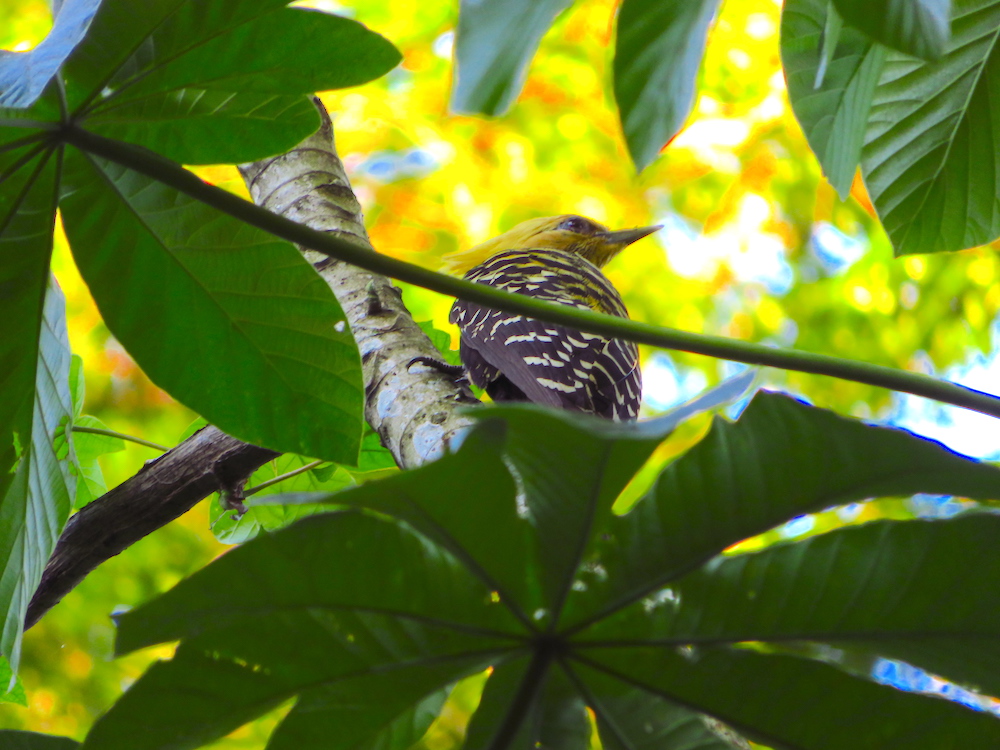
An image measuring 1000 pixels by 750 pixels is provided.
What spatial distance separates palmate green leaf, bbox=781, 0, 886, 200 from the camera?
0.70m

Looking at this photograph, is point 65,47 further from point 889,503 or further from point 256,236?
point 889,503

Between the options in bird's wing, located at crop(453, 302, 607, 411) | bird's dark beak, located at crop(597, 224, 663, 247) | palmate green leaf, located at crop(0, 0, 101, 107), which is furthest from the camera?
bird's dark beak, located at crop(597, 224, 663, 247)

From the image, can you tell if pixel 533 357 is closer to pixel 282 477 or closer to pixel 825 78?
pixel 282 477

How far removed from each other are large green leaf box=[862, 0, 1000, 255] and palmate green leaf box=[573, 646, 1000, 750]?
58cm

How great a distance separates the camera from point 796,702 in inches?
17.2

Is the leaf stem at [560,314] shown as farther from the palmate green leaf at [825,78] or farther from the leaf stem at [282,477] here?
the leaf stem at [282,477]

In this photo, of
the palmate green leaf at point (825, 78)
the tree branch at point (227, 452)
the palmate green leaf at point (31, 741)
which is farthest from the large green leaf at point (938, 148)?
the palmate green leaf at point (31, 741)

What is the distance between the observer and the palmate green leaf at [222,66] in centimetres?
62

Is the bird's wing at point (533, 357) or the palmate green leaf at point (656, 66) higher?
the bird's wing at point (533, 357)

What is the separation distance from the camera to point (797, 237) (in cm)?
374

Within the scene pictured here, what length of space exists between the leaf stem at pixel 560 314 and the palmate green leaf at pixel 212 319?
0.43 ft

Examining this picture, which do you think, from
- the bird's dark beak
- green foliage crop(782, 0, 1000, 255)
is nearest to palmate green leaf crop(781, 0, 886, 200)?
green foliage crop(782, 0, 1000, 255)

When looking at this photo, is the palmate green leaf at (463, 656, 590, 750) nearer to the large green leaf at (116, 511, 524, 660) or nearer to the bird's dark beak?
the large green leaf at (116, 511, 524, 660)

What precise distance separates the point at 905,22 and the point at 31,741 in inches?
26.6
